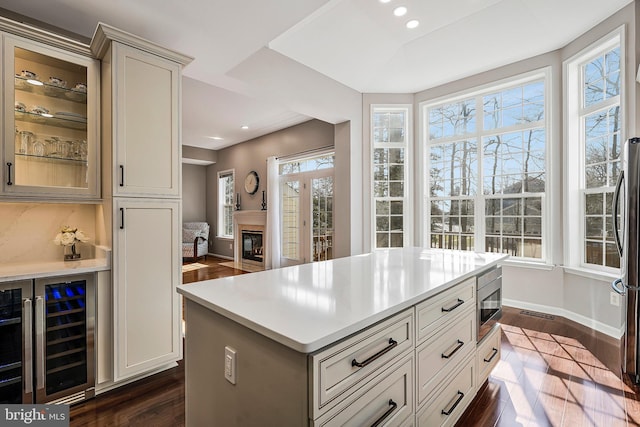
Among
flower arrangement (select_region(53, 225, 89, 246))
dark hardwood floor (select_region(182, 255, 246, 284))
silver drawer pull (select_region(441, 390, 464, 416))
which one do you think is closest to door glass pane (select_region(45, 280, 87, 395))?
flower arrangement (select_region(53, 225, 89, 246))

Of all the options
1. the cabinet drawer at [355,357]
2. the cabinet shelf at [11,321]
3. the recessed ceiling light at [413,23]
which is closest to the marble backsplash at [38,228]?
the cabinet shelf at [11,321]

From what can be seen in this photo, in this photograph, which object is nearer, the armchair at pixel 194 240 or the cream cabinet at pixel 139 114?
the cream cabinet at pixel 139 114

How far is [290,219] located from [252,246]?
1.22m

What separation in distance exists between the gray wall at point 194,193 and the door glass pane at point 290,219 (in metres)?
3.24

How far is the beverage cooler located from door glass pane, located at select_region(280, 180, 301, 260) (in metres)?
4.07

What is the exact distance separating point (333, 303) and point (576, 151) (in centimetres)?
376

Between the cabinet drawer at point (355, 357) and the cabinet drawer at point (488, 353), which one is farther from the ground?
the cabinet drawer at point (355, 357)

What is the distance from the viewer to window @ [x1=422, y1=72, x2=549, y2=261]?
12.1 feet

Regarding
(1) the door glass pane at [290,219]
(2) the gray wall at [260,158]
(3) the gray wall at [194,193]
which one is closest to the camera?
(2) the gray wall at [260,158]

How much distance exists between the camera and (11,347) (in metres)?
1.70

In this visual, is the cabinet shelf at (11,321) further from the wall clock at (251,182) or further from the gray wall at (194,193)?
the gray wall at (194,193)

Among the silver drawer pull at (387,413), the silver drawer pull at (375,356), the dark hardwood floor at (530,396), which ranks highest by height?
the silver drawer pull at (375,356)

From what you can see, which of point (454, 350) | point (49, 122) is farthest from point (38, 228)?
point (454, 350)

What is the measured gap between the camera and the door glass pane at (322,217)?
5.39 metres
